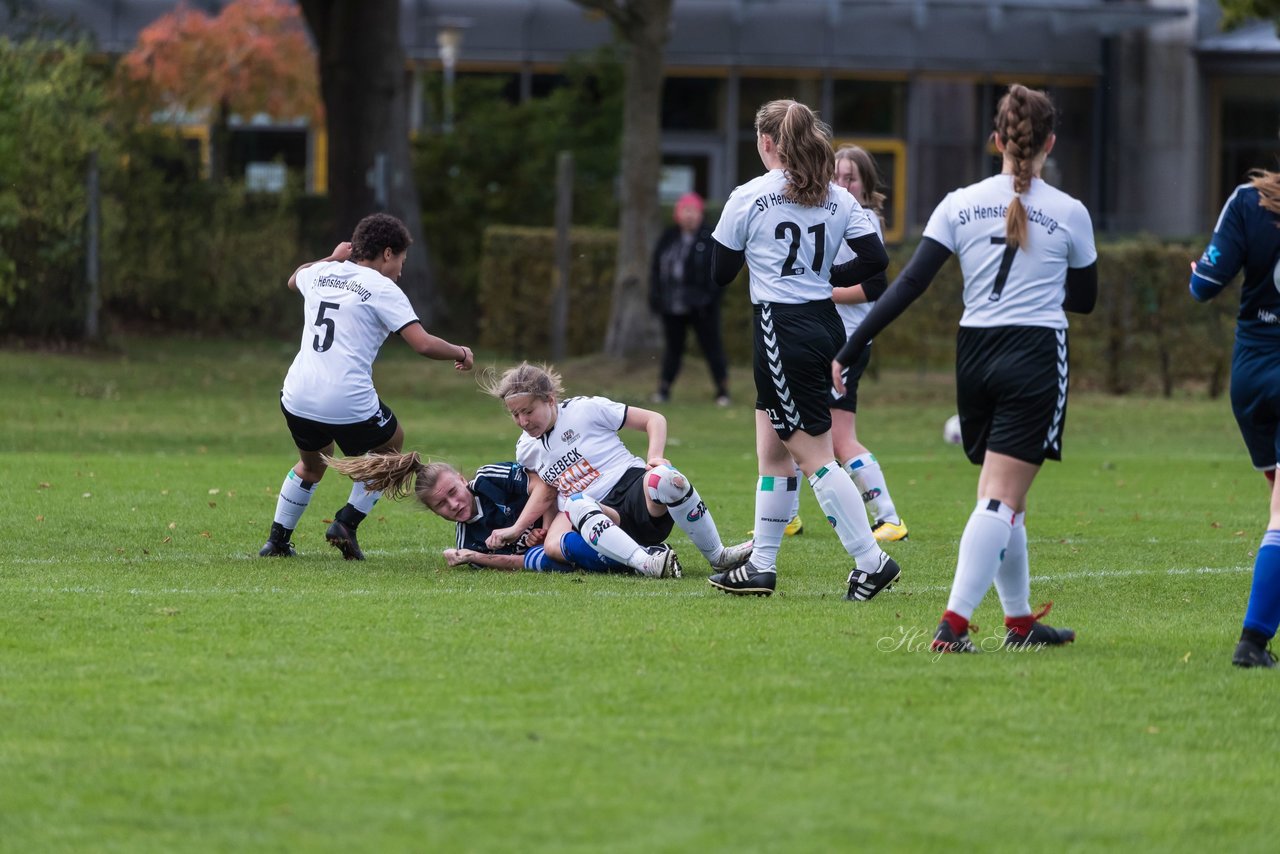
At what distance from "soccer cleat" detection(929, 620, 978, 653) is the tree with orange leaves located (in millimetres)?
28307

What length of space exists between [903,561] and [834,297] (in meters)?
1.41

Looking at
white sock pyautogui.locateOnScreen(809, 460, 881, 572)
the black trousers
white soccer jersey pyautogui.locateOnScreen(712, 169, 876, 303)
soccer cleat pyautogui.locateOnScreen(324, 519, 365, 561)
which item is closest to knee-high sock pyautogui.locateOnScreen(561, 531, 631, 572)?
soccer cleat pyautogui.locateOnScreen(324, 519, 365, 561)

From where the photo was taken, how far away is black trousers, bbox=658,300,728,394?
19.2m

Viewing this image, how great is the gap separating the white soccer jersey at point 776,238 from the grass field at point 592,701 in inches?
50.7

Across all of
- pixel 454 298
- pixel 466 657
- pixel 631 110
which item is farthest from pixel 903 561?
pixel 454 298

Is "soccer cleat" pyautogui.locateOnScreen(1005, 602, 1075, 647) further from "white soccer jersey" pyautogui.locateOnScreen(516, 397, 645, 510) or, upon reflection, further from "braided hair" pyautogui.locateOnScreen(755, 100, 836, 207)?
"white soccer jersey" pyautogui.locateOnScreen(516, 397, 645, 510)

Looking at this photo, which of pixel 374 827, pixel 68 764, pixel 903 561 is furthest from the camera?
pixel 903 561

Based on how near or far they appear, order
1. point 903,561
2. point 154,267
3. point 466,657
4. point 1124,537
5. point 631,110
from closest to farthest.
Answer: point 466,657, point 903,561, point 1124,537, point 631,110, point 154,267

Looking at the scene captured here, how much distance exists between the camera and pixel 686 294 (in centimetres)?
1911

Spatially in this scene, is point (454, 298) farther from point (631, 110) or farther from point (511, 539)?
point (511, 539)

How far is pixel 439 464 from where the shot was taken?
8594mm

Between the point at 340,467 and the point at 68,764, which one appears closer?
the point at 68,764

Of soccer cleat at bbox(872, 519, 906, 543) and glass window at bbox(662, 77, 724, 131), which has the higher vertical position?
glass window at bbox(662, 77, 724, 131)

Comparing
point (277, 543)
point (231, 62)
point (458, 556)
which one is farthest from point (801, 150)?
point (231, 62)
